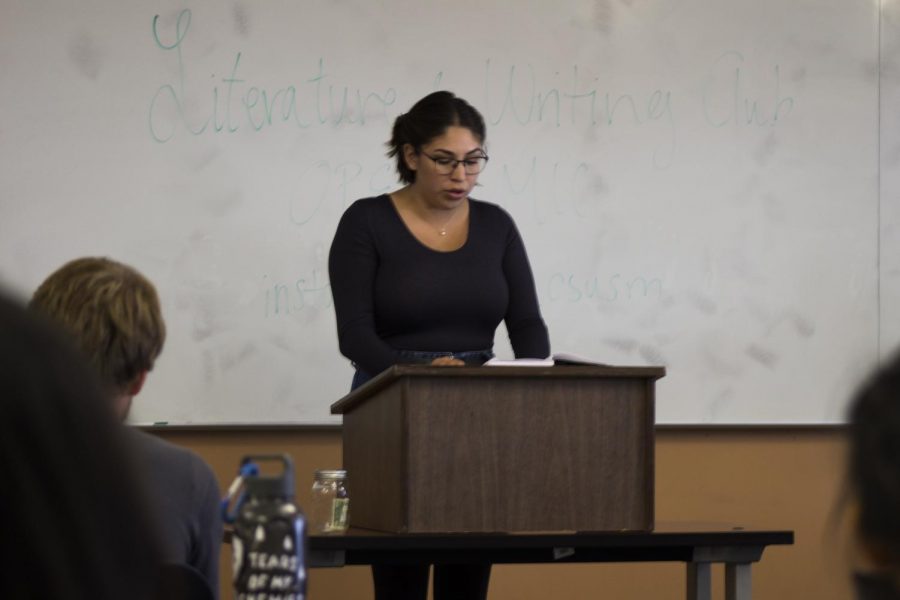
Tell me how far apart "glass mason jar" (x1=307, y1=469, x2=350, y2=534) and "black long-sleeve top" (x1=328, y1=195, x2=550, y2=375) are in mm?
276

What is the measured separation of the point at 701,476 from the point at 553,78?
1.33m

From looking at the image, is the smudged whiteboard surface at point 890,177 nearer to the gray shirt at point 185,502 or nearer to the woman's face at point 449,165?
the woman's face at point 449,165

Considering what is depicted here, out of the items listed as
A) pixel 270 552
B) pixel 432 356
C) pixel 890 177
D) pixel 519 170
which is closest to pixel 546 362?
pixel 432 356

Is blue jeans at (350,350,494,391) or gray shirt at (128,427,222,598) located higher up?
blue jeans at (350,350,494,391)

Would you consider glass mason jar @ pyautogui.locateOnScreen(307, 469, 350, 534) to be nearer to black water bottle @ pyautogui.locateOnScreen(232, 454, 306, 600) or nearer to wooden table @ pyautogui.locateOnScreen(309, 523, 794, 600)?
wooden table @ pyautogui.locateOnScreen(309, 523, 794, 600)

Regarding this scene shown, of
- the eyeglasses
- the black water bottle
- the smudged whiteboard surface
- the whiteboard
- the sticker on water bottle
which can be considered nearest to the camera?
the black water bottle

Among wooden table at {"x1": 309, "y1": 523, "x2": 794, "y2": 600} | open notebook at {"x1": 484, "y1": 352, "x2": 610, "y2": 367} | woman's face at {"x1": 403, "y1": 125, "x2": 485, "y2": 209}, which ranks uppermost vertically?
woman's face at {"x1": 403, "y1": 125, "x2": 485, "y2": 209}

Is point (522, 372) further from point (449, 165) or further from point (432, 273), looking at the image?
point (449, 165)

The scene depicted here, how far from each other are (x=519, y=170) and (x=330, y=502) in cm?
162

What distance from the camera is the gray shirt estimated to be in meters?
1.60

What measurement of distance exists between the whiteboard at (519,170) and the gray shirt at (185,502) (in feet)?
7.25

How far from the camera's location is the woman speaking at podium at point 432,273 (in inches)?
115

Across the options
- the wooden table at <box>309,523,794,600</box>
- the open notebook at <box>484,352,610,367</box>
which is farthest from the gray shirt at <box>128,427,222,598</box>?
the open notebook at <box>484,352,610,367</box>

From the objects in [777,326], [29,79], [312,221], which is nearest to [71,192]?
[29,79]
